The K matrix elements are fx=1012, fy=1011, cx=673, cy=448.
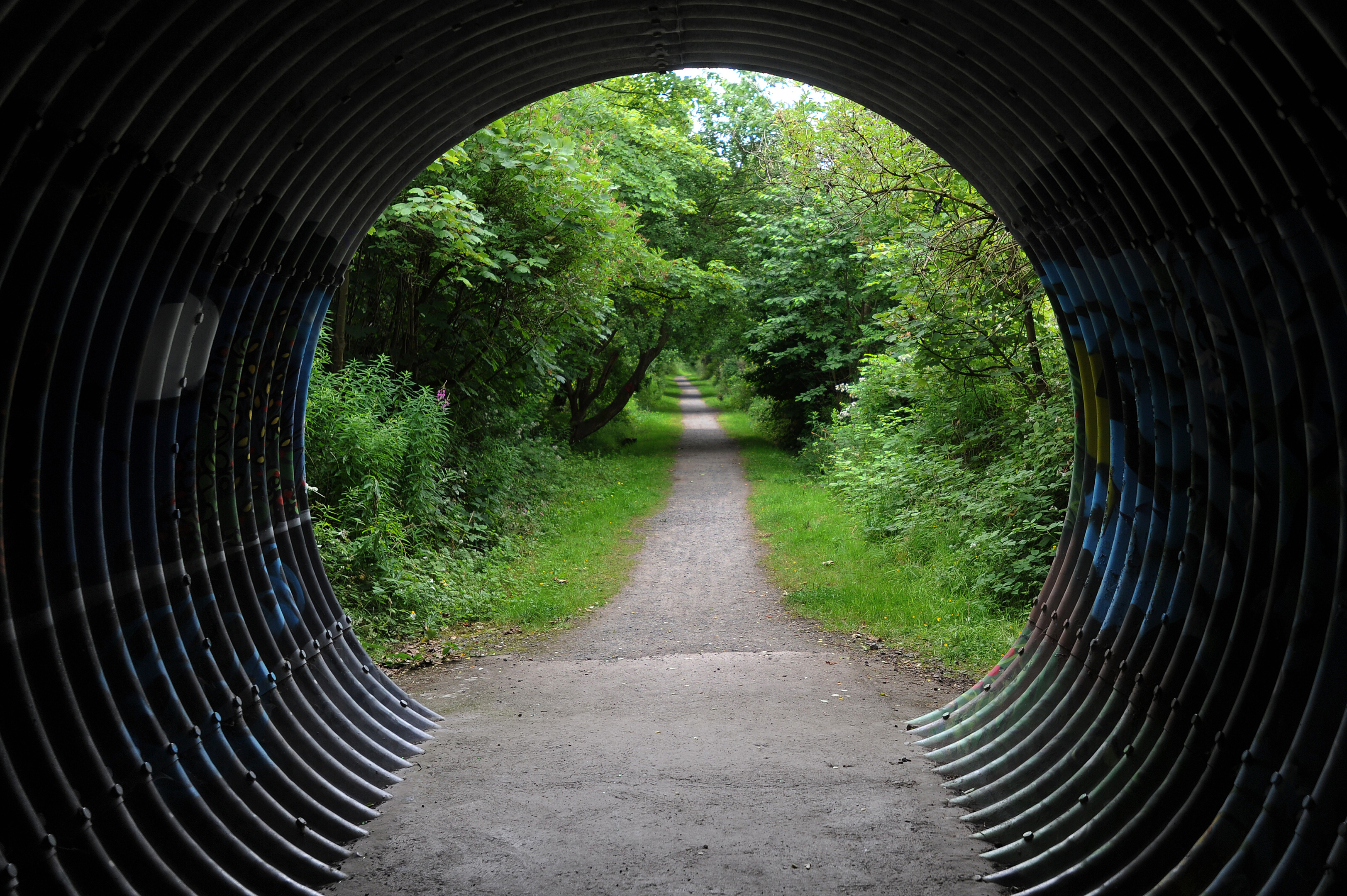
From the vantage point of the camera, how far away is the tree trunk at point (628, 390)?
26750mm

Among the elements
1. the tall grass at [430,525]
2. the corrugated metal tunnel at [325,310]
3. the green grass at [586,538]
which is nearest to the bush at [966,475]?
the green grass at [586,538]

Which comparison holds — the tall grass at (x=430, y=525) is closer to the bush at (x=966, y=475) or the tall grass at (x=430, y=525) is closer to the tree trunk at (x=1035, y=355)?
the bush at (x=966, y=475)

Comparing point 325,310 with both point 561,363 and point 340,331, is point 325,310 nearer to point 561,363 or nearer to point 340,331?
point 340,331

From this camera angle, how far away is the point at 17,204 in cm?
297

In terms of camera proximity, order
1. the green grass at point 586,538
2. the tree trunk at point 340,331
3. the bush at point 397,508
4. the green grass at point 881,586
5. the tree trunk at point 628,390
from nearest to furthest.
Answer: the green grass at point 881,586 → the bush at point 397,508 → the green grass at point 586,538 → the tree trunk at point 340,331 → the tree trunk at point 628,390

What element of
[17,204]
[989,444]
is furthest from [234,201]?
[989,444]

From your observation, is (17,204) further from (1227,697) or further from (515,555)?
(515,555)

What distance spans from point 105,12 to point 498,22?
2.13 metres

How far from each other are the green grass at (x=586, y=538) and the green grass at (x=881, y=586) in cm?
211

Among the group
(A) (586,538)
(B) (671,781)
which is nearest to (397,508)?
(A) (586,538)

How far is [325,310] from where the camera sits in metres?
6.10

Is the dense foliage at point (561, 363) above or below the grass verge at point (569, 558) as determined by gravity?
above

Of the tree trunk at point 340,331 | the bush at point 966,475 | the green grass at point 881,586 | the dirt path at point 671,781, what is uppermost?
the tree trunk at point 340,331

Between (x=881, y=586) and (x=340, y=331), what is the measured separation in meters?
6.94
